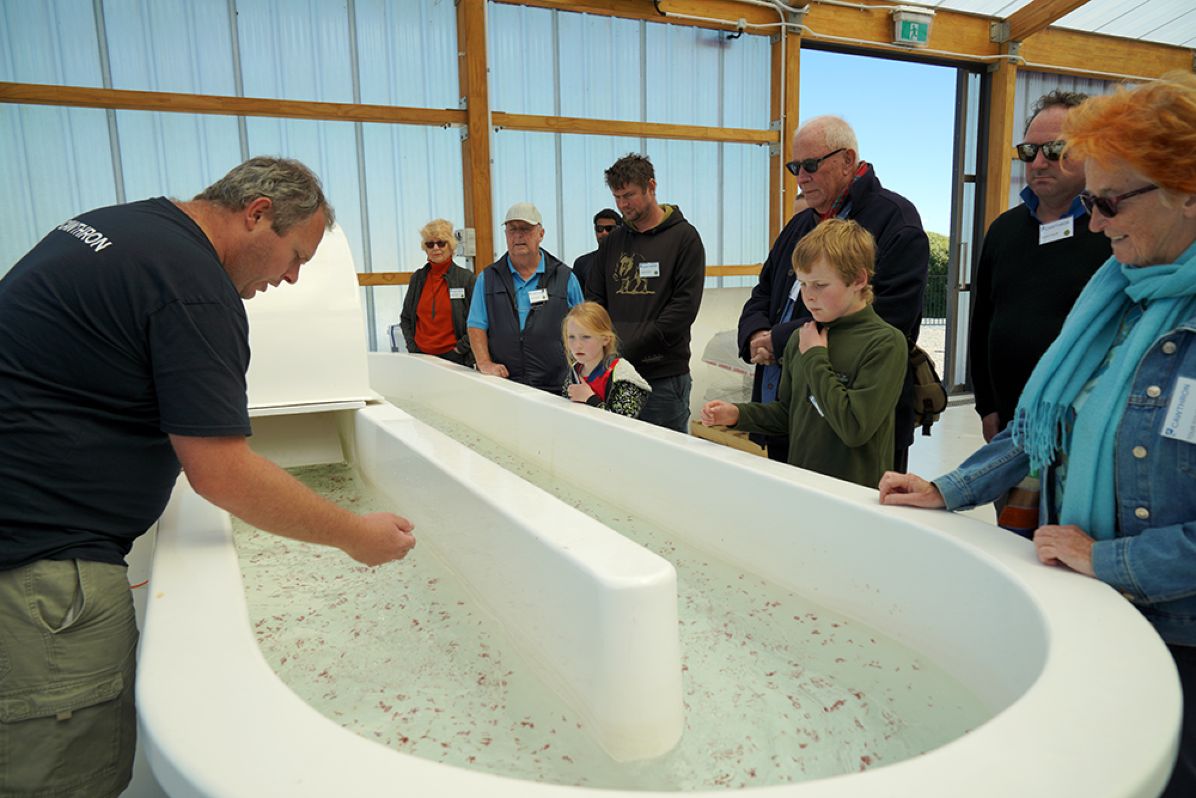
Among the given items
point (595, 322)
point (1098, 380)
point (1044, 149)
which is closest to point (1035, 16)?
point (1044, 149)

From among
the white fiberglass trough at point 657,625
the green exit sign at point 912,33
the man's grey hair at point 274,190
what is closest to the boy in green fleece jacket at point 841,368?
the white fiberglass trough at point 657,625

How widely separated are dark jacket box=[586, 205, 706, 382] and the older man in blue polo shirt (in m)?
0.33

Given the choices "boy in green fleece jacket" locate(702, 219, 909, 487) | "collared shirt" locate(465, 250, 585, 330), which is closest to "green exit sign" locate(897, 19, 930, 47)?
"collared shirt" locate(465, 250, 585, 330)

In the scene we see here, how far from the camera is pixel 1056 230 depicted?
1801 mm

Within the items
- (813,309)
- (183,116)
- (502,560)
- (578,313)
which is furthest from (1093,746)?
(183,116)

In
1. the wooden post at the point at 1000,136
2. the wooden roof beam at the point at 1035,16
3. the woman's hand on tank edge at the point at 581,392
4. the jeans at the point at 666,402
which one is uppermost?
the wooden roof beam at the point at 1035,16

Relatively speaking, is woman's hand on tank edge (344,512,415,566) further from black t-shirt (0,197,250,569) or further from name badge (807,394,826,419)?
name badge (807,394,826,419)

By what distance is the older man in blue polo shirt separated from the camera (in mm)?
3096

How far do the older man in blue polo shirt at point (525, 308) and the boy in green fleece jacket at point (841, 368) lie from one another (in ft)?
4.76

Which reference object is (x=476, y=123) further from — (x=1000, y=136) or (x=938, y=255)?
(x=938, y=255)

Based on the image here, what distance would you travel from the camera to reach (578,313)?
237 cm

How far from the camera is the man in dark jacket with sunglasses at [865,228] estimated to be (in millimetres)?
1932

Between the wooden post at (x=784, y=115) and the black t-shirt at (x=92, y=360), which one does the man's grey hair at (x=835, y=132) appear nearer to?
the black t-shirt at (x=92, y=360)

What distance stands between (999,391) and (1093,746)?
1489mm
